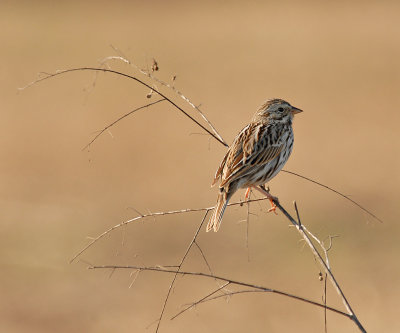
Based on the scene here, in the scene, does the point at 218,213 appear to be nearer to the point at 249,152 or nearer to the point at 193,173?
the point at 249,152

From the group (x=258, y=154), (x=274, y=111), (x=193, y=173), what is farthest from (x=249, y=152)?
(x=193, y=173)

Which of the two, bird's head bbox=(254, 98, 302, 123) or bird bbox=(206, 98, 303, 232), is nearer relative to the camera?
bird bbox=(206, 98, 303, 232)

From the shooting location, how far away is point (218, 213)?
18.9 ft

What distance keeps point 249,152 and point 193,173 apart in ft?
53.9

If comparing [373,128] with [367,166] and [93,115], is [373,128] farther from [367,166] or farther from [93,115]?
[93,115]

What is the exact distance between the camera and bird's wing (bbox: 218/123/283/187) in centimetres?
611

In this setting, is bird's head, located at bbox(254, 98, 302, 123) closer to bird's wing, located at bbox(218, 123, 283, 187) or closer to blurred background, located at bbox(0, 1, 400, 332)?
bird's wing, located at bbox(218, 123, 283, 187)

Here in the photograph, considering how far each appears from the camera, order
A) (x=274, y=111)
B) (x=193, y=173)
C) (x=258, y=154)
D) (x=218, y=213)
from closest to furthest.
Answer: (x=218, y=213) → (x=258, y=154) → (x=274, y=111) → (x=193, y=173)

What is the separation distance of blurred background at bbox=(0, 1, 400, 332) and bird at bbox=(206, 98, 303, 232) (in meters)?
0.44

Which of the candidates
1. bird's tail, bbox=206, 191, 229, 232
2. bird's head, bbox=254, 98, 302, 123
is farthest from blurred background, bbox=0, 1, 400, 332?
bird's head, bbox=254, 98, 302, 123

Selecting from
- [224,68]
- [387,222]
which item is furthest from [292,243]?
[224,68]

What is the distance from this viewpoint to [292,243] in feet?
62.6

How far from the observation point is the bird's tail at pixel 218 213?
5.61 meters

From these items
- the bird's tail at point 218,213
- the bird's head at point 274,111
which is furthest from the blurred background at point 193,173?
the bird's head at point 274,111
